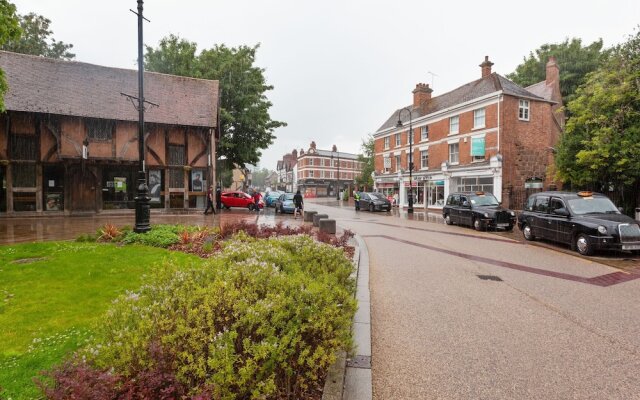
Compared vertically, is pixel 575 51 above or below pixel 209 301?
above

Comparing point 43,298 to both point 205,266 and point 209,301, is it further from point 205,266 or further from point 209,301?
point 209,301

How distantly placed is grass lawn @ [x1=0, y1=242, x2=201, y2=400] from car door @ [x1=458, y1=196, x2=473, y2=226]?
14456mm

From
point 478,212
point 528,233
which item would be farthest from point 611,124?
point 528,233

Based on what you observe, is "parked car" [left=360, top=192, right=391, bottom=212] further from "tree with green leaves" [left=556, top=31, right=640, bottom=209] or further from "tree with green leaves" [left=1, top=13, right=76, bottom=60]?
"tree with green leaves" [left=1, top=13, right=76, bottom=60]

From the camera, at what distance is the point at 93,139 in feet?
69.5

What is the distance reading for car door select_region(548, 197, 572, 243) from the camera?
11.2m

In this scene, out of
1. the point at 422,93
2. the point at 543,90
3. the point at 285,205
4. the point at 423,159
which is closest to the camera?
the point at 285,205

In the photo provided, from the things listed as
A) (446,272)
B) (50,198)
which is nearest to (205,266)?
(446,272)

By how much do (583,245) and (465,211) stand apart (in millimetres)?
7621

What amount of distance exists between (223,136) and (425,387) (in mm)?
27516

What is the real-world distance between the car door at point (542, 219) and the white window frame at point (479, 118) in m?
17.2

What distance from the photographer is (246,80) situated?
1142 inches

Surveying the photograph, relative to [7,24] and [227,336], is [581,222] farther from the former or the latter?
[7,24]

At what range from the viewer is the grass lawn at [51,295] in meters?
3.29
